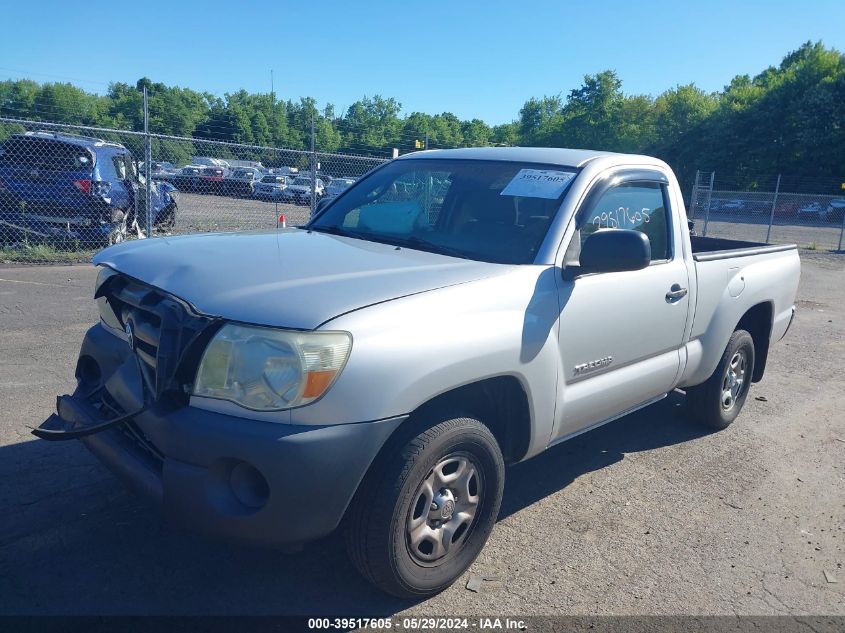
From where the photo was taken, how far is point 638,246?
128 inches

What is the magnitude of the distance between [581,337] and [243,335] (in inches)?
66.4

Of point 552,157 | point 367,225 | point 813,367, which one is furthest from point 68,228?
point 813,367

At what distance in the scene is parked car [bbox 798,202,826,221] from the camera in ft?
89.6

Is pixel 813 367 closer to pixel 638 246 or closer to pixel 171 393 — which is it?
pixel 638 246

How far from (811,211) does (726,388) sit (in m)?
27.2

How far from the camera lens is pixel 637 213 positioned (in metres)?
4.18

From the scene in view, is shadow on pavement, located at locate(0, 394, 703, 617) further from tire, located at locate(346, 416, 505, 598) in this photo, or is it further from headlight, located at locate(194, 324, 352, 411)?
headlight, located at locate(194, 324, 352, 411)

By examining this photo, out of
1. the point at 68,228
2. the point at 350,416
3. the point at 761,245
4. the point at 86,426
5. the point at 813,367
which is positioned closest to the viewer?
the point at 350,416

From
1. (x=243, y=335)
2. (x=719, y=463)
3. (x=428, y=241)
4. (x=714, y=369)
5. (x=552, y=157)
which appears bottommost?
(x=719, y=463)

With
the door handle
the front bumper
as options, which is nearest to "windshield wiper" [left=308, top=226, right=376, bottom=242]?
the front bumper

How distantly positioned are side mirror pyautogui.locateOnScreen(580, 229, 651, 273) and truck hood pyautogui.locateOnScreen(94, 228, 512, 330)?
449 mm

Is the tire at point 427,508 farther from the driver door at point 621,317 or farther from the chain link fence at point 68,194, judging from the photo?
the chain link fence at point 68,194

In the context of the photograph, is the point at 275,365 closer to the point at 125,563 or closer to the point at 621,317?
the point at 125,563

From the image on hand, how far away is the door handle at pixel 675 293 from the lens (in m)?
4.04
